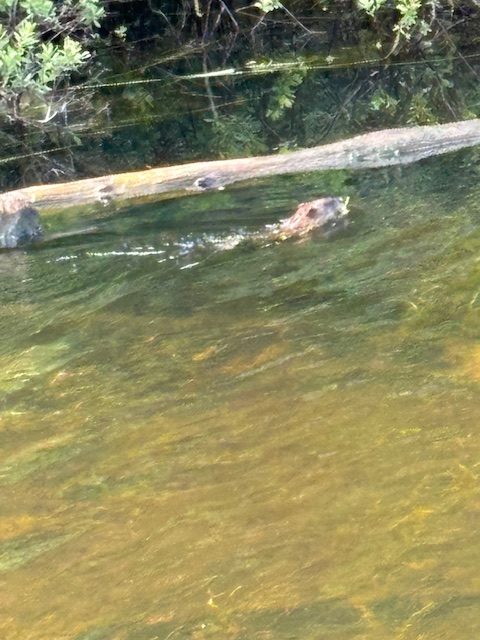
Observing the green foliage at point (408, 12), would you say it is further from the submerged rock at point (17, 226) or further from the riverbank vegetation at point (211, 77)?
the submerged rock at point (17, 226)

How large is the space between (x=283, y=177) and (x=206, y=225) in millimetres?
1405

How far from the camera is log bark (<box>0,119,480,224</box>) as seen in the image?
9.06 metres

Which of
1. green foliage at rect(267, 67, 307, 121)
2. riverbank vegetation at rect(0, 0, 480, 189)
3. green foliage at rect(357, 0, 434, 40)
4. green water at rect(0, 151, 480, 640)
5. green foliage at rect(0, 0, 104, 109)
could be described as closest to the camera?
green water at rect(0, 151, 480, 640)

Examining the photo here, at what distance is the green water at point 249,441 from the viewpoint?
371cm

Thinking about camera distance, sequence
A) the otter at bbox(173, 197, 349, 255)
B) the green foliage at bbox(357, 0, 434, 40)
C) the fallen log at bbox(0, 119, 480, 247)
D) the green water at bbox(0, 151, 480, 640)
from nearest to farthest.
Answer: the green water at bbox(0, 151, 480, 640) < the otter at bbox(173, 197, 349, 255) < the fallen log at bbox(0, 119, 480, 247) < the green foliage at bbox(357, 0, 434, 40)

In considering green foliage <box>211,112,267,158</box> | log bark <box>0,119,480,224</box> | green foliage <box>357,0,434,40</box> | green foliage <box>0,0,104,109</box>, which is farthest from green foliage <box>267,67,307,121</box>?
log bark <box>0,119,480,224</box>

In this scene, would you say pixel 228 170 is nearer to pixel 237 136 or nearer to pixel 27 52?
pixel 237 136

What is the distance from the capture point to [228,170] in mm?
9109

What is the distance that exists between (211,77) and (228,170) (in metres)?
6.92

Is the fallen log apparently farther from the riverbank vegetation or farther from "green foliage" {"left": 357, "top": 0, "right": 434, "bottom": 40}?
"green foliage" {"left": 357, "top": 0, "right": 434, "bottom": 40}

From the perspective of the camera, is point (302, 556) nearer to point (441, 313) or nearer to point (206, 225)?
point (441, 313)

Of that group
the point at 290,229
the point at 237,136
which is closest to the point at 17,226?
the point at 290,229

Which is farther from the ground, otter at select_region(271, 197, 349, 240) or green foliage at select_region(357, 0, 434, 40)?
green foliage at select_region(357, 0, 434, 40)

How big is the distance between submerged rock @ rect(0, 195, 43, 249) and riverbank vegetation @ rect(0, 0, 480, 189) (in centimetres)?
191
